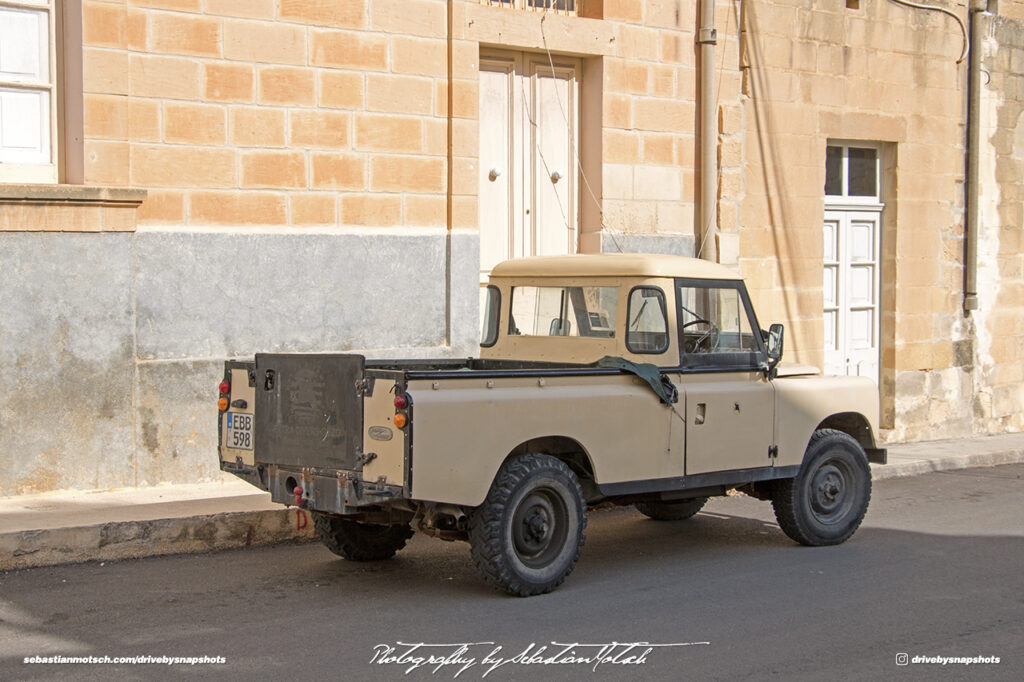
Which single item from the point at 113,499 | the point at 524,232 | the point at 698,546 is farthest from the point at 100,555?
the point at 524,232

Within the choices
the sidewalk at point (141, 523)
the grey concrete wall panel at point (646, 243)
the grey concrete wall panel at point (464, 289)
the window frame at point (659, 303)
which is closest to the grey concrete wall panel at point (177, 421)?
the sidewalk at point (141, 523)

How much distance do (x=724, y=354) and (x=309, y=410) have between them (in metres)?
2.69

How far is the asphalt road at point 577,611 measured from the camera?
5426 millimetres

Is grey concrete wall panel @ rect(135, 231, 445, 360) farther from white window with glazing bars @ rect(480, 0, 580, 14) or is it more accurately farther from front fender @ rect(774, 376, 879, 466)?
front fender @ rect(774, 376, 879, 466)

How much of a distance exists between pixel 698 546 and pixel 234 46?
5340 millimetres

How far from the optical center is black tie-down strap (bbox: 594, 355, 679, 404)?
7.08 metres

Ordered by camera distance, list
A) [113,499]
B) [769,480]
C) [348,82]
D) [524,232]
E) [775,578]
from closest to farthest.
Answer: [775,578] < [769,480] < [113,499] < [348,82] < [524,232]

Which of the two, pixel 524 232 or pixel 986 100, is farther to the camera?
pixel 986 100

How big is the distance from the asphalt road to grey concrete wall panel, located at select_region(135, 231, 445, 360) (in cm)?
231

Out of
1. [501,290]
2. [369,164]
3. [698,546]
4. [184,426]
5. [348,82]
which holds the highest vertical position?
[348,82]

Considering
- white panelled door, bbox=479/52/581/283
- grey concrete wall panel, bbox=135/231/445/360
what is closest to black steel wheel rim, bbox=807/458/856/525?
grey concrete wall panel, bbox=135/231/445/360

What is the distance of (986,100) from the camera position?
15.0m

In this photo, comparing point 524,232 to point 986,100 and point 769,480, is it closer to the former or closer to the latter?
point 769,480

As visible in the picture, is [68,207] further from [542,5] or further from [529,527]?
[542,5]
